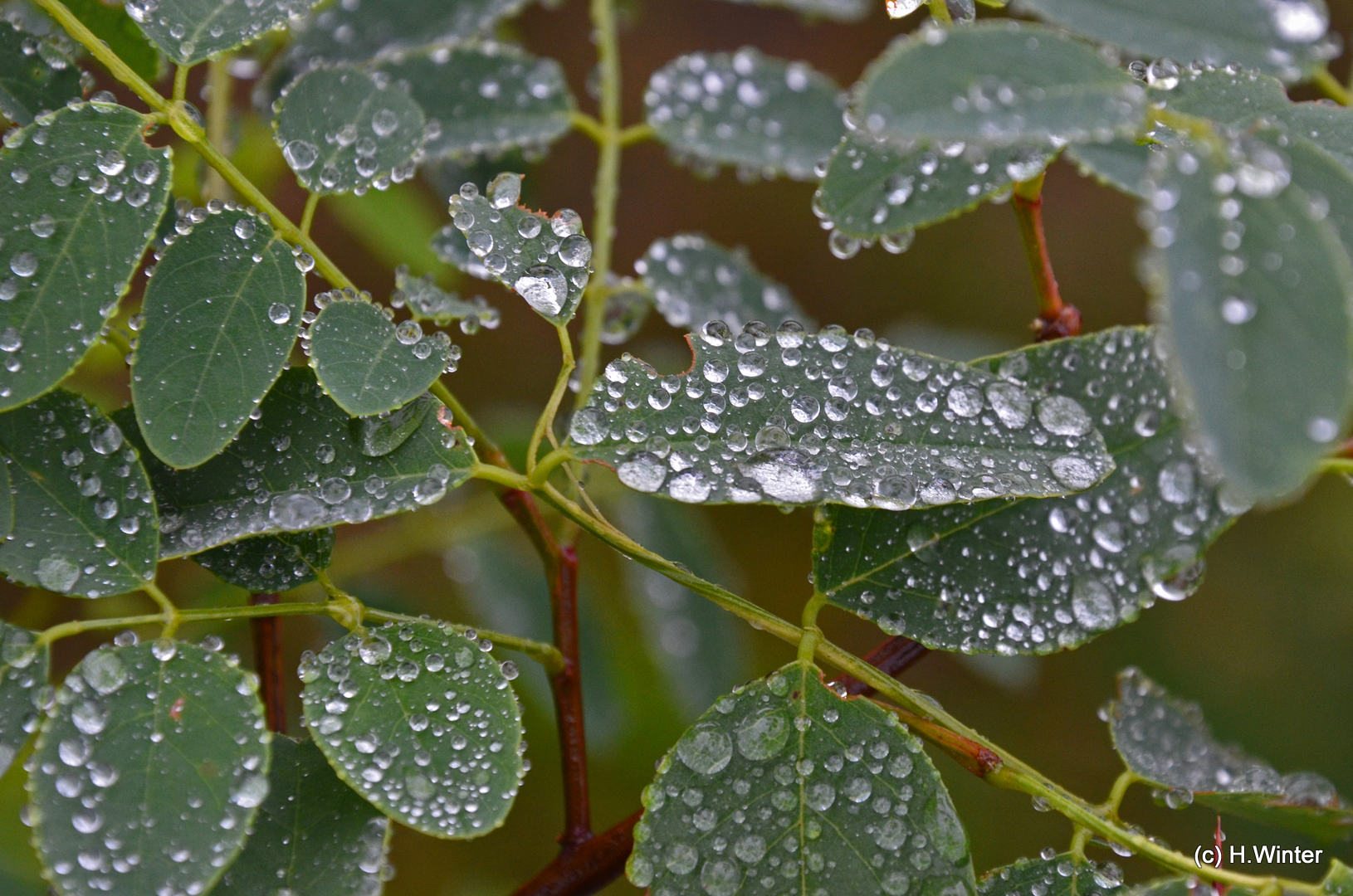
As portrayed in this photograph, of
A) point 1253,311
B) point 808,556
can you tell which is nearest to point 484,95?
point 1253,311

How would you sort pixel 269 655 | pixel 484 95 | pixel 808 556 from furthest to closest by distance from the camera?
pixel 808 556
pixel 484 95
pixel 269 655

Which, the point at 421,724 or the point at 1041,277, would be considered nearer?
the point at 421,724

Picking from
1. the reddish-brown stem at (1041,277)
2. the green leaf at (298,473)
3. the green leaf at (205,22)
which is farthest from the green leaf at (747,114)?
the green leaf at (298,473)

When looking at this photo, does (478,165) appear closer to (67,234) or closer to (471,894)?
(67,234)

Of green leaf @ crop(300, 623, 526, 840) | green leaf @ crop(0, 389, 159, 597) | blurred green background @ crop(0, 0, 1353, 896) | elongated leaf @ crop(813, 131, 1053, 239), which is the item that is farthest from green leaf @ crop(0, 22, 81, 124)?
blurred green background @ crop(0, 0, 1353, 896)

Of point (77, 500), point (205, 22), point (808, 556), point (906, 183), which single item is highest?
point (205, 22)

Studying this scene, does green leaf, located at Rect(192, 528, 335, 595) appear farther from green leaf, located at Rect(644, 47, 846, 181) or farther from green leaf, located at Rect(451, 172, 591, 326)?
green leaf, located at Rect(644, 47, 846, 181)

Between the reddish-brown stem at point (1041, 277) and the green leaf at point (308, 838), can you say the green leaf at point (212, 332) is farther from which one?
the reddish-brown stem at point (1041, 277)

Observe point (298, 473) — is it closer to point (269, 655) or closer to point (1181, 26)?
point (269, 655)
